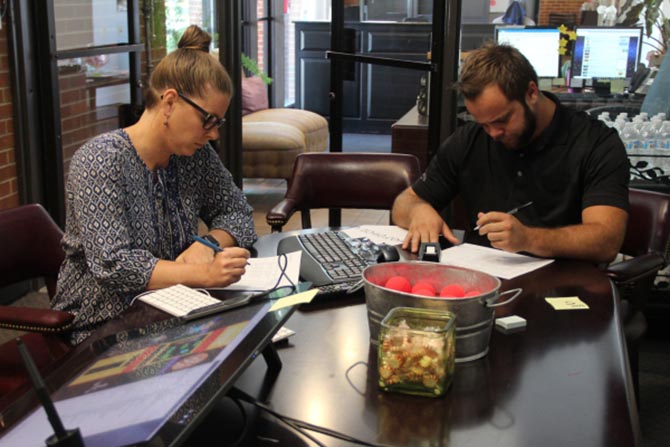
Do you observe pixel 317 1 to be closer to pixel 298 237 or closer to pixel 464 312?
pixel 298 237

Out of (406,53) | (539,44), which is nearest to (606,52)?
(539,44)

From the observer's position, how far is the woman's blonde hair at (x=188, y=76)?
1882 mm

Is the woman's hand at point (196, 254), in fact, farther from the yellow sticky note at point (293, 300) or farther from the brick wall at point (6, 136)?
the brick wall at point (6, 136)

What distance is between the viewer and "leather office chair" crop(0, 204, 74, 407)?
1.91 m

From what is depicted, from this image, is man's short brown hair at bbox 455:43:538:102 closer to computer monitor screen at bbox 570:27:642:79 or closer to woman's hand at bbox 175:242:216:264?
woman's hand at bbox 175:242:216:264

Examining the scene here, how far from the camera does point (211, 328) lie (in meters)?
1.37

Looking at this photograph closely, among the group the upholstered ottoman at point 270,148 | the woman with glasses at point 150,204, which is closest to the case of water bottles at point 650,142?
the woman with glasses at point 150,204

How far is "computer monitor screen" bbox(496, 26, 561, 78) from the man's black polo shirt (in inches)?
57.7

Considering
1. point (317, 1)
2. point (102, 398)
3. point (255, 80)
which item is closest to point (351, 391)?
point (102, 398)

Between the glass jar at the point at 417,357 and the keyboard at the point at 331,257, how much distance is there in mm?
501

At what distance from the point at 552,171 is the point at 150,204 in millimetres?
1163

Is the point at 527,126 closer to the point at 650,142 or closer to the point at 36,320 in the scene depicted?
the point at 36,320

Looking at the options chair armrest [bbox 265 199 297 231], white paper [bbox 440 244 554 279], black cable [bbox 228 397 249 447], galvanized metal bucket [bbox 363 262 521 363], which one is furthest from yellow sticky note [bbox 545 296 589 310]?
chair armrest [bbox 265 199 297 231]

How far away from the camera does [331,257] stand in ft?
6.44
